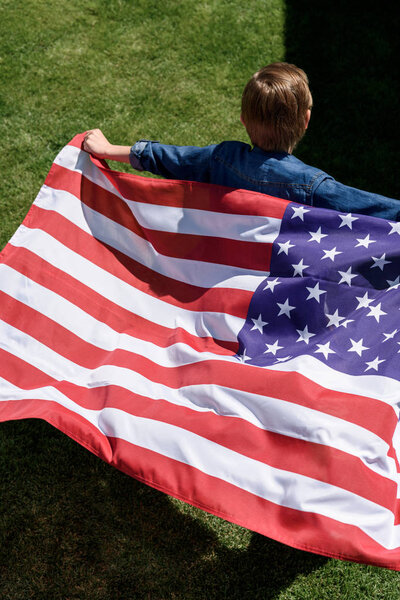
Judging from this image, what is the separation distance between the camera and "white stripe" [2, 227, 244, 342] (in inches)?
119

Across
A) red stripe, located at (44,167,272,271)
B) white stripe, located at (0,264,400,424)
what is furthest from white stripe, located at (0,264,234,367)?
red stripe, located at (44,167,272,271)

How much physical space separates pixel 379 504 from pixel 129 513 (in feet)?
5.58

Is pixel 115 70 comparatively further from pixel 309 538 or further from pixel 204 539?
pixel 309 538

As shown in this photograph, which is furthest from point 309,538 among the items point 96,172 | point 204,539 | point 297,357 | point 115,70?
point 115,70

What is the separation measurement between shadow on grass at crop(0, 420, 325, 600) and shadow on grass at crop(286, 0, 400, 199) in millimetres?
3051

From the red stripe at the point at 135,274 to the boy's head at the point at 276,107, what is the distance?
82 cm

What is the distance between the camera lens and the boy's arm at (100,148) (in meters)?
3.31

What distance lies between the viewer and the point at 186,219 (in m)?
3.14

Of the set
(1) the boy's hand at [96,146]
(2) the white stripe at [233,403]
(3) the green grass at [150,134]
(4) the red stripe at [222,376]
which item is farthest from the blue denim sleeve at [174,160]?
(3) the green grass at [150,134]

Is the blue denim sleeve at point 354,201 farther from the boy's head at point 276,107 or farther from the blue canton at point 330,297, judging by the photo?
the boy's head at point 276,107

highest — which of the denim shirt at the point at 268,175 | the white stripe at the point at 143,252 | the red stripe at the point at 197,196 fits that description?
the denim shirt at the point at 268,175

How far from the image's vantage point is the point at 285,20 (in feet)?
18.7

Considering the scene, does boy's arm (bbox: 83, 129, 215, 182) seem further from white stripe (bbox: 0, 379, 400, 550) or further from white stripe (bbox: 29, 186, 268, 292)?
white stripe (bbox: 0, 379, 400, 550)

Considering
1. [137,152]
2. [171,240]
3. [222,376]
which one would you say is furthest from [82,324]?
[137,152]
